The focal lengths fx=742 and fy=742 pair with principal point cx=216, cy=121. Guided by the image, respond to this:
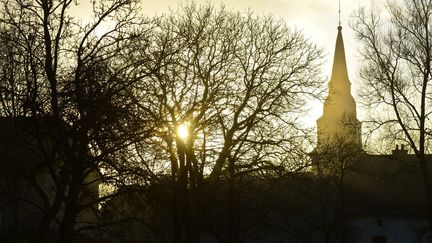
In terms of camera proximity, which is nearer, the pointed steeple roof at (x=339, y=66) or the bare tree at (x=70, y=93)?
the bare tree at (x=70, y=93)

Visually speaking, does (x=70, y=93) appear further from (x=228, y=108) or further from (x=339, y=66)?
(x=339, y=66)

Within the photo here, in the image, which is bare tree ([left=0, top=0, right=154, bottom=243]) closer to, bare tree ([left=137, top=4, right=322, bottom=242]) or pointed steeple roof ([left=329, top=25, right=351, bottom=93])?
bare tree ([left=137, top=4, right=322, bottom=242])

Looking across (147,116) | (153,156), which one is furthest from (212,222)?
(147,116)

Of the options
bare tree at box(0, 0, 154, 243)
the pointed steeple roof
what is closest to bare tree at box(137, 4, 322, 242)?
bare tree at box(0, 0, 154, 243)

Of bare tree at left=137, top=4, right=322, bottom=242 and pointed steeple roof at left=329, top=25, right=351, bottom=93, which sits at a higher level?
pointed steeple roof at left=329, top=25, right=351, bottom=93

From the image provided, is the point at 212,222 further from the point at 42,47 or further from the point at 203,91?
the point at 42,47

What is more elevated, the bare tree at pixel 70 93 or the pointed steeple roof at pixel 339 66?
the pointed steeple roof at pixel 339 66

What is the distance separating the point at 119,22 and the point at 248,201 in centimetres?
1541

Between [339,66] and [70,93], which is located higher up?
[339,66]

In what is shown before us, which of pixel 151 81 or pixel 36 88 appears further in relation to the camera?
pixel 151 81

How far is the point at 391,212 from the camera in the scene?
57969mm

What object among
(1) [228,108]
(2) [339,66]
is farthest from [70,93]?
(2) [339,66]

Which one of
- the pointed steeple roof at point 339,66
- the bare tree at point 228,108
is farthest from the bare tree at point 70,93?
the pointed steeple roof at point 339,66

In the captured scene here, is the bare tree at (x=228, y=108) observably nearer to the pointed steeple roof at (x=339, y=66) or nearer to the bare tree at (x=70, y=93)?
the bare tree at (x=70, y=93)
